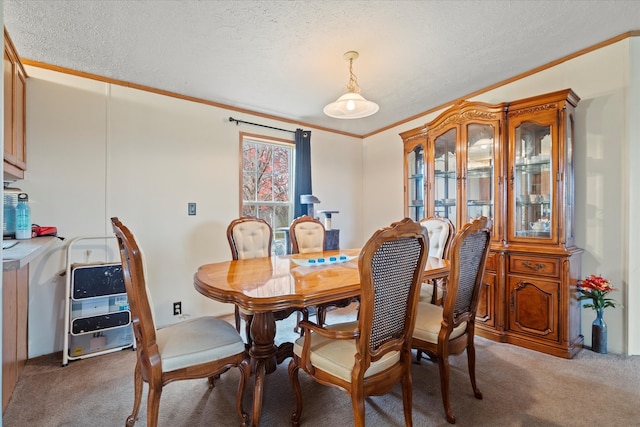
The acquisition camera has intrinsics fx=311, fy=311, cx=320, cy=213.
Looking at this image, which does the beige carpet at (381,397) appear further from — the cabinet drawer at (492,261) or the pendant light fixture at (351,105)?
the pendant light fixture at (351,105)

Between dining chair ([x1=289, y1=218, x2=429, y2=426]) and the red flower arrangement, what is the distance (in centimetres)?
197

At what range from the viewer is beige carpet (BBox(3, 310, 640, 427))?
1.75 meters

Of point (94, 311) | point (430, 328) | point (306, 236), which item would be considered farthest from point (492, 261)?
point (94, 311)

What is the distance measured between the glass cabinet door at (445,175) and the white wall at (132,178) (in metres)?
1.99

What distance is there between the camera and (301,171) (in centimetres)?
412

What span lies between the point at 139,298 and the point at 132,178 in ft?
6.56

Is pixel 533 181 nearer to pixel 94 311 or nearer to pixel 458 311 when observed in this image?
pixel 458 311

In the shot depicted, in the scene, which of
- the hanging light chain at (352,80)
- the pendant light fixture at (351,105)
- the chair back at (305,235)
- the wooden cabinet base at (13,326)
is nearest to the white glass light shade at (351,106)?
the pendant light fixture at (351,105)

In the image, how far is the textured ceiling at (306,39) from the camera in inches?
79.1

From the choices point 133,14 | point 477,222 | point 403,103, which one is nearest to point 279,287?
point 477,222

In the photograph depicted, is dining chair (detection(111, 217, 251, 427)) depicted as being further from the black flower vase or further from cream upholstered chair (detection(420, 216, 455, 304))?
the black flower vase

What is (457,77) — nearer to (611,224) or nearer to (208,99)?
(611,224)

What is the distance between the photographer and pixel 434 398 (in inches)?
77.2

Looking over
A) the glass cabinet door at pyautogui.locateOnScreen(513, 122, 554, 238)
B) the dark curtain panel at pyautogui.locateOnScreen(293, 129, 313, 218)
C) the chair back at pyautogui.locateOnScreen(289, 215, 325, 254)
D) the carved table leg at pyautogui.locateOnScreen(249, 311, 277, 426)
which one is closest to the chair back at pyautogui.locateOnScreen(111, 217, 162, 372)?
the carved table leg at pyautogui.locateOnScreen(249, 311, 277, 426)
